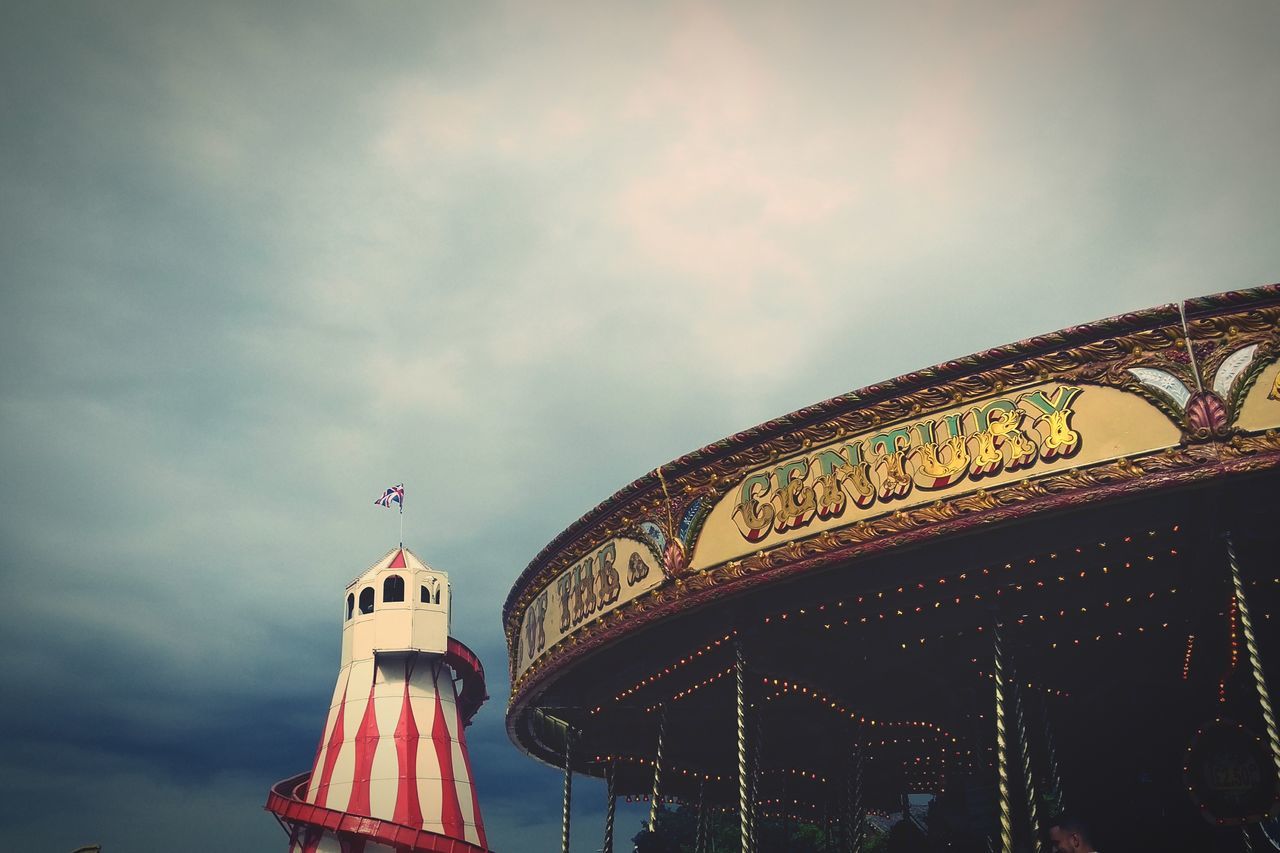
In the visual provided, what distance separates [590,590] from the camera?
13352 mm

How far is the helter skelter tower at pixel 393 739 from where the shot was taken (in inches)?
950

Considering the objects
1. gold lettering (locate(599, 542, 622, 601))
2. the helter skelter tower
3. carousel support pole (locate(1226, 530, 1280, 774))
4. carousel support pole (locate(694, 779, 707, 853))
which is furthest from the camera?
the helter skelter tower

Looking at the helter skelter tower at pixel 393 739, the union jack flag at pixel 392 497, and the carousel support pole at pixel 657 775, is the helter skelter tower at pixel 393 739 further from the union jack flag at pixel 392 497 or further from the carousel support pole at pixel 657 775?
the carousel support pole at pixel 657 775

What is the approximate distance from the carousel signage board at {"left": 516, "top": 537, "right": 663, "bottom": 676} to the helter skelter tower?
11.7 meters

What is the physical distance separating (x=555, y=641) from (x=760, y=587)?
437 cm

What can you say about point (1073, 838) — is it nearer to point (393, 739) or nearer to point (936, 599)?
point (936, 599)

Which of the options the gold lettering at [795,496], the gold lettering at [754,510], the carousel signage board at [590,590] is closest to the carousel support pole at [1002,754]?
the gold lettering at [795,496]

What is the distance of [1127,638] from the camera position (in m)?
13.6

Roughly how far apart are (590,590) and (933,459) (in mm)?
5448

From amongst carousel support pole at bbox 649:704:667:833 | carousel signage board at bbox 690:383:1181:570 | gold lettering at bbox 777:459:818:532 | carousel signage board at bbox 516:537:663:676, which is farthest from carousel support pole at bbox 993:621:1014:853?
carousel support pole at bbox 649:704:667:833

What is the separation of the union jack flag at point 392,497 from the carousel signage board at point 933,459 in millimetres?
20791

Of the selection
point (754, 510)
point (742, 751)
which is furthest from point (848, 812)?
point (754, 510)

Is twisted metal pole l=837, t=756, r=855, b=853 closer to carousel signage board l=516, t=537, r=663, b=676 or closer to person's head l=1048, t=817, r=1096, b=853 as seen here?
carousel signage board l=516, t=537, r=663, b=676

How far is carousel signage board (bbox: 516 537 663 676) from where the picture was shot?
1238 cm
